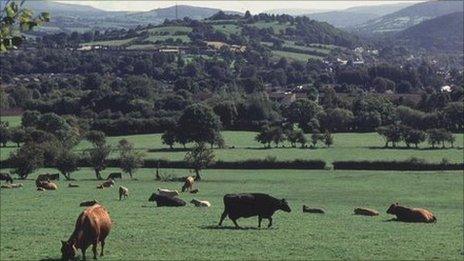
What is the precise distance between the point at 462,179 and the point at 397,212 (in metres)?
34.6

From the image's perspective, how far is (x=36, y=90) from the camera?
522ft

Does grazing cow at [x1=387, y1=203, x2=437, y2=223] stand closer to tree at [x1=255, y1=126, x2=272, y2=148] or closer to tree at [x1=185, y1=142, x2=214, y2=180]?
tree at [x1=185, y1=142, x2=214, y2=180]

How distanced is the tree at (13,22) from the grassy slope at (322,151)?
75312 mm

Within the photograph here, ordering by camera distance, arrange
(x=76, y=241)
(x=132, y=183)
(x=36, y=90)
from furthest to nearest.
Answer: (x=36, y=90) < (x=132, y=183) < (x=76, y=241)

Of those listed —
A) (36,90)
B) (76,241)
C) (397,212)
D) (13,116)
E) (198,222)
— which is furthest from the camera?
(36,90)

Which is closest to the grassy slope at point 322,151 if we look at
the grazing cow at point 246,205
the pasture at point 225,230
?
the pasture at point 225,230

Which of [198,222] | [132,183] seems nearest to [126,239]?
[198,222]

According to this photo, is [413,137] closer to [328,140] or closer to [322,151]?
[328,140]

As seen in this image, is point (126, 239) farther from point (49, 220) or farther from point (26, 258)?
point (49, 220)

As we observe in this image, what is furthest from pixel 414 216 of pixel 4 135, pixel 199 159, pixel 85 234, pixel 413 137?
pixel 4 135

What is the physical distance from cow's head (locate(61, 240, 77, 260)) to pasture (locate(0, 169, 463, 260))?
1.15 meters

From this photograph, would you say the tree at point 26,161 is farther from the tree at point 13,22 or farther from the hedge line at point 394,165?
the tree at point 13,22

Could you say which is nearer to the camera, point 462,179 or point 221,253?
point 221,253

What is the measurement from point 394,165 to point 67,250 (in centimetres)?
6280
